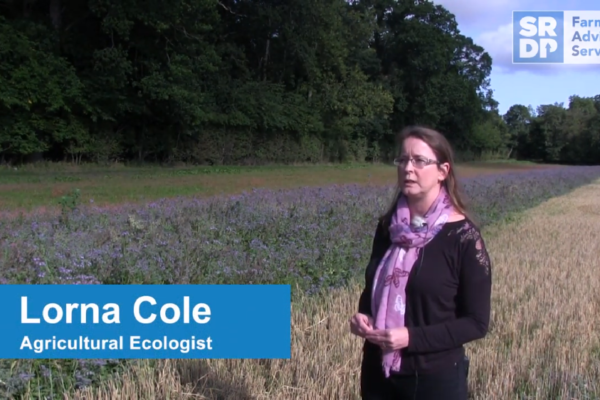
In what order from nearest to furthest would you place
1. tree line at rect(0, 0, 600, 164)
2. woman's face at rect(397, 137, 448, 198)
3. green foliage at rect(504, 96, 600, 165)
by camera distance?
1. woman's face at rect(397, 137, 448, 198)
2. tree line at rect(0, 0, 600, 164)
3. green foliage at rect(504, 96, 600, 165)

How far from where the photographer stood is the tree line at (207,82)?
2619 cm

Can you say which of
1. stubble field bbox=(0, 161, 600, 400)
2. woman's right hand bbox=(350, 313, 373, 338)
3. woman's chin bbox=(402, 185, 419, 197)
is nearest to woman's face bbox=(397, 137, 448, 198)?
woman's chin bbox=(402, 185, 419, 197)

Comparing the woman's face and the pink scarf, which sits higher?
the woman's face

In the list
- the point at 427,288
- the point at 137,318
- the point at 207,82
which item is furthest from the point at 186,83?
the point at 427,288

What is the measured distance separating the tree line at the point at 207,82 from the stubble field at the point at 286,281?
1933 centimetres

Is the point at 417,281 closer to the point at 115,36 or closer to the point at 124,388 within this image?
the point at 124,388

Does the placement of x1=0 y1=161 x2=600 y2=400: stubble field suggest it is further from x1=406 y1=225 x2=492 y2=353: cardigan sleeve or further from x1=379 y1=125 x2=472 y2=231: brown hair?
x1=406 y1=225 x2=492 y2=353: cardigan sleeve

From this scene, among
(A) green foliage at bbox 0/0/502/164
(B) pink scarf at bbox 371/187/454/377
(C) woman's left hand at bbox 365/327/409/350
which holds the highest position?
(A) green foliage at bbox 0/0/502/164

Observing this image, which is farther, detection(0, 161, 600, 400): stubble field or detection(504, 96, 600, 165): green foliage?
detection(504, 96, 600, 165): green foliage

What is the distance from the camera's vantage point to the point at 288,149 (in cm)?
3819

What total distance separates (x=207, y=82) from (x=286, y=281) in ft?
95.9

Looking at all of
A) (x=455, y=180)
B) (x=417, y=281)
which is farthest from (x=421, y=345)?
(x=455, y=180)

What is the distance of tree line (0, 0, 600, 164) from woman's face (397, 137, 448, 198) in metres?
24.5

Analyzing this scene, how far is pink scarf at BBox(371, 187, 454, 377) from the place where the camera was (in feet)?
7.77
